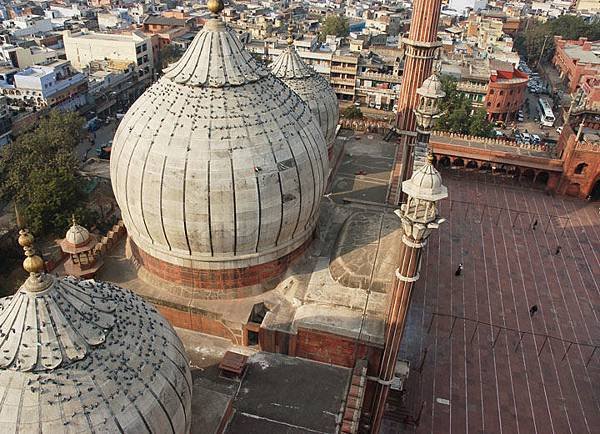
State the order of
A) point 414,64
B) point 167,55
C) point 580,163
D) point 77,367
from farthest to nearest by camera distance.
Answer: point 167,55 → point 580,163 → point 414,64 → point 77,367

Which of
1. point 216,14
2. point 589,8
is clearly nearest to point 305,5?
point 589,8

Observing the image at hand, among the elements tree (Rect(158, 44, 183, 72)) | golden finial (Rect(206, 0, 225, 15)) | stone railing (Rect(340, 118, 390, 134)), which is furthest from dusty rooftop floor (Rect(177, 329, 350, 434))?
tree (Rect(158, 44, 183, 72))

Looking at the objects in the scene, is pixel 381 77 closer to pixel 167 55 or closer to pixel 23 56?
pixel 167 55

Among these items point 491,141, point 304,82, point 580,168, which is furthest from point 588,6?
point 304,82

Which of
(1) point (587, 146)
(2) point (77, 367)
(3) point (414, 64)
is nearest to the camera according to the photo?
(2) point (77, 367)

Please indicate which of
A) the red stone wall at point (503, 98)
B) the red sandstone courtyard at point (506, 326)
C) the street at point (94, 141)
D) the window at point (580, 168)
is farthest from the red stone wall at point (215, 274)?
the red stone wall at point (503, 98)

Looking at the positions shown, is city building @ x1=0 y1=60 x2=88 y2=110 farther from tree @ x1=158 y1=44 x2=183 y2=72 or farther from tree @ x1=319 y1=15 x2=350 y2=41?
tree @ x1=319 y1=15 x2=350 y2=41

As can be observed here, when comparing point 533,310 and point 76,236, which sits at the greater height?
point 76,236

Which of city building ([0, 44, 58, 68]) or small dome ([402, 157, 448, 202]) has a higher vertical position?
small dome ([402, 157, 448, 202])
